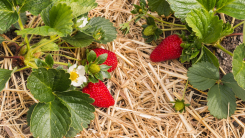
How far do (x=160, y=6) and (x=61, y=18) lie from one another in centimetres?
67

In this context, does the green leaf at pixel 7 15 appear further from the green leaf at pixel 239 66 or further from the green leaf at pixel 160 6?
the green leaf at pixel 239 66

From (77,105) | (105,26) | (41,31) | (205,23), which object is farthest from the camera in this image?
(105,26)

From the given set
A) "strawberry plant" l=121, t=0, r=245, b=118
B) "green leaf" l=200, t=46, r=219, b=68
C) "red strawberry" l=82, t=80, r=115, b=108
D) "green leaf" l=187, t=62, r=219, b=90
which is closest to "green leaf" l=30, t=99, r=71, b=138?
"red strawberry" l=82, t=80, r=115, b=108

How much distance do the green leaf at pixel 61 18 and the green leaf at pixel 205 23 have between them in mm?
600

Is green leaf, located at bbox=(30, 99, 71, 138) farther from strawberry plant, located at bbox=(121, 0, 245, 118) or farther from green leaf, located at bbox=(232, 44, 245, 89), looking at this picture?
green leaf, located at bbox=(232, 44, 245, 89)

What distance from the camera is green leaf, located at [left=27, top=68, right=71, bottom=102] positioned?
0.88 m

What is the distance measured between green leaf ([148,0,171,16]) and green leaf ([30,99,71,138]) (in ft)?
2.65

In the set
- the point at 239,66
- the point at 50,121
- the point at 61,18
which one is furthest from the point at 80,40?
the point at 239,66

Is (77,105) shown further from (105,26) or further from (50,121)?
(105,26)

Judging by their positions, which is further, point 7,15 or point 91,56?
point 91,56

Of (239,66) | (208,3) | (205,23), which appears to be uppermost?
(208,3)

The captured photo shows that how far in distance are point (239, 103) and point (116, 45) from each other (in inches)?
35.3

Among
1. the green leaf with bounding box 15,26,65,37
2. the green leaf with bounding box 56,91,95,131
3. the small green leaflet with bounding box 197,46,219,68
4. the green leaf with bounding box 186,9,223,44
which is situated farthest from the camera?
the small green leaflet with bounding box 197,46,219,68

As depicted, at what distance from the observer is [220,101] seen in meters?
1.26
